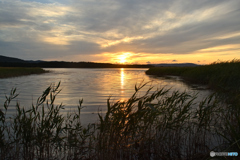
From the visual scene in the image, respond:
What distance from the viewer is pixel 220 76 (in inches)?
539

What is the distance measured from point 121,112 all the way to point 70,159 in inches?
63.0

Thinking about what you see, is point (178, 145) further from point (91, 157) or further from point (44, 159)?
point (44, 159)

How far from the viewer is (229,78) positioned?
12.2m

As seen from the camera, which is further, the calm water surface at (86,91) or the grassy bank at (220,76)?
the grassy bank at (220,76)

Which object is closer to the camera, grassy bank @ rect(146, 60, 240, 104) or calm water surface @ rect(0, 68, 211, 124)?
calm water surface @ rect(0, 68, 211, 124)

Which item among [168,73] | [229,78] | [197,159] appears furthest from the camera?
[168,73]

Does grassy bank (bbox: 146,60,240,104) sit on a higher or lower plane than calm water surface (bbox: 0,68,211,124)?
higher

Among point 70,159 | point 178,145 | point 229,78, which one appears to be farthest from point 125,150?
point 229,78

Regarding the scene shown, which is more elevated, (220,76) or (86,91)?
(220,76)

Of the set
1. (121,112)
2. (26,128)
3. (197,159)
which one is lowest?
(197,159)

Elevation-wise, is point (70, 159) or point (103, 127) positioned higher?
point (103, 127)

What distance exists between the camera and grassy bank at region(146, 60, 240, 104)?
10042mm

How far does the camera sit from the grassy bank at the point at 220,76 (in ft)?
32.9

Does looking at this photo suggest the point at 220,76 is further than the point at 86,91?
No
